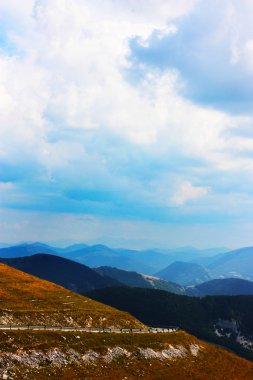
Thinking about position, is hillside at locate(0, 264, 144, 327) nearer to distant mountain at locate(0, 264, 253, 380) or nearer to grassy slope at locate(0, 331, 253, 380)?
distant mountain at locate(0, 264, 253, 380)

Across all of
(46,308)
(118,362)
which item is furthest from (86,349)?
(46,308)

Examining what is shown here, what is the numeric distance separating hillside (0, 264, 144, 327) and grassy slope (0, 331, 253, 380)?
1253 centimetres

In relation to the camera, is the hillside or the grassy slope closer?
the grassy slope

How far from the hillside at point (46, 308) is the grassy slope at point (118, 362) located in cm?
1253

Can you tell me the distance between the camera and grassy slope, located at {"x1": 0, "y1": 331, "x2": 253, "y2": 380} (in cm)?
7150

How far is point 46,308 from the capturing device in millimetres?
104500

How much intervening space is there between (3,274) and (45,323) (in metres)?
41.9

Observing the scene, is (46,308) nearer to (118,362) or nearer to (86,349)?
(86,349)

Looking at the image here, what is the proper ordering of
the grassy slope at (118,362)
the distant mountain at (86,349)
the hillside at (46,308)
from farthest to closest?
the hillside at (46,308) → the distant mountain at (86,349) → the grassy slope at (118,362)

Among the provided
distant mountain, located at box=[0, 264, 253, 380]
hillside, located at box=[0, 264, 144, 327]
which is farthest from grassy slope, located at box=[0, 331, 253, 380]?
hillside, located at box=[0, 264, 144, 327]

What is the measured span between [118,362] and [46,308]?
30.3 m

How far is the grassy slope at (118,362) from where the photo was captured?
71500 millimetres

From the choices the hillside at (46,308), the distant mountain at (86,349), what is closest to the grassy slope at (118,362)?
the distant mountain at (86,349)

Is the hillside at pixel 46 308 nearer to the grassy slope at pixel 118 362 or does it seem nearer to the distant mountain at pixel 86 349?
the distant mountain at pixel 86 349
